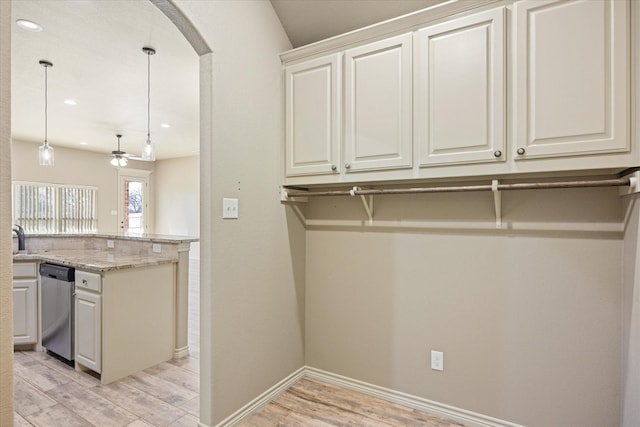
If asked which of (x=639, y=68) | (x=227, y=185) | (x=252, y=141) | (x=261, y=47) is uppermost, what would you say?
(x=261, y=47)

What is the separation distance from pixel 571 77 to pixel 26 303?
15.0 feet

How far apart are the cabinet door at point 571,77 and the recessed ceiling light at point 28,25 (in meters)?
3.41

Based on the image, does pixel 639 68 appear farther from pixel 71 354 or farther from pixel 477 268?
pixel 71 354

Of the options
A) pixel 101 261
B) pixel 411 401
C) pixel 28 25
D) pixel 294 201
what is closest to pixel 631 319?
pixel 411 401

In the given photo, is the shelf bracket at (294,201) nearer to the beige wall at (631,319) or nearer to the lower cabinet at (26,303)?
the beige wall at (631,319)

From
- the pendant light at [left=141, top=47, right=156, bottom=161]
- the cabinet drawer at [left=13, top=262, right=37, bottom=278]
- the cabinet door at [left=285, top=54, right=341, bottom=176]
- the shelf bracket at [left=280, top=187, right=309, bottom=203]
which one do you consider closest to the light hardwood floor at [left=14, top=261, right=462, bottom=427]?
the cabinet drawer at [left=13, top=262, right=37, bottom=278]

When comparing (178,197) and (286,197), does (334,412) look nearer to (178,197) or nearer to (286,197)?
(286,197)

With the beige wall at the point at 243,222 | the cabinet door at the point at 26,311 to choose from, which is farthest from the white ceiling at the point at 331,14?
the cabinet door at the point at 26,311

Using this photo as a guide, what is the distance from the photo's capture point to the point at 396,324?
2268mm

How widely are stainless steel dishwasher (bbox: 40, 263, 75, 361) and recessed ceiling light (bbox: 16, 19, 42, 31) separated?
198cm

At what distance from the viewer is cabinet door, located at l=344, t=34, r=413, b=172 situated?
6.38 feet

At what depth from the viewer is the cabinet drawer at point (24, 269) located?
3.15 metres

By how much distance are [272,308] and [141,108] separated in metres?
3.88

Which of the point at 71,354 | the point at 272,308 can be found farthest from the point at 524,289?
the point at 71,354
